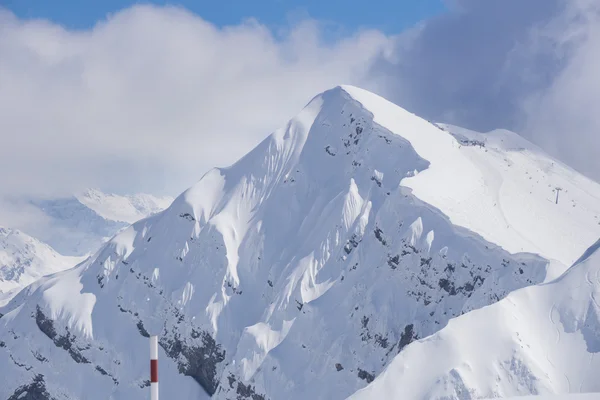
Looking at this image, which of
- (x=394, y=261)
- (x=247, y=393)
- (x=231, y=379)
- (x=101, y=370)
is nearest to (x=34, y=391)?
(x=101, y=370)

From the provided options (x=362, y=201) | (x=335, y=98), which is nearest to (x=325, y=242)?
(x=362, y=201)

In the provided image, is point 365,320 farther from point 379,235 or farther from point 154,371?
point 154,371

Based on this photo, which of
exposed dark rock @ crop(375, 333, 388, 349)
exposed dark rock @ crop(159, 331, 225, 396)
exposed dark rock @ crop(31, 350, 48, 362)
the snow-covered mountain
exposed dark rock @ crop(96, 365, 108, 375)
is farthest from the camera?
exposed dark rock @ crop(31, 350, 48, 362)

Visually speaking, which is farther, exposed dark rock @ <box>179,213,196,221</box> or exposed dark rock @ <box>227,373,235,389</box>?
exposed dark rock @ <box>179,213,196,221</box>

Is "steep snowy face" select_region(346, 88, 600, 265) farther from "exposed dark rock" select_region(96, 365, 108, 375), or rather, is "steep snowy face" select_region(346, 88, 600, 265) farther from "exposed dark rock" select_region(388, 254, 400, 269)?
"exposed dark rock" select_region(96, 365, 108, 375)

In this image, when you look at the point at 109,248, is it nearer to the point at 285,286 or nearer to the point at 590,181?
the point at 285,286

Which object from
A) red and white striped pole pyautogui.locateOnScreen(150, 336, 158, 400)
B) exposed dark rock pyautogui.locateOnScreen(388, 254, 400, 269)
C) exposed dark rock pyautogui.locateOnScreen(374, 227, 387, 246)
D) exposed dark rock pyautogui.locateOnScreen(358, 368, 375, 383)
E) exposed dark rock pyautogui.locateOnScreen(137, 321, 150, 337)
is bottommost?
red and white striped pole pyautogui.locateOnScreen(150, 336, 158, 400)

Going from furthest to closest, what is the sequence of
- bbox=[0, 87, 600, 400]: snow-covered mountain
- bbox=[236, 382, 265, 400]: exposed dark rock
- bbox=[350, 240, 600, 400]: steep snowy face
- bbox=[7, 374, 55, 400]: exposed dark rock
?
bbox=[7, 374, 55, 400]: exposed dark rock
bbox=[236, 382, 265, 400]: exposed dark rock
bbox=[0, 87, 600, 400]: snow-covered mountain
bbox=[350, 240, 600, 400]: steep snowy face

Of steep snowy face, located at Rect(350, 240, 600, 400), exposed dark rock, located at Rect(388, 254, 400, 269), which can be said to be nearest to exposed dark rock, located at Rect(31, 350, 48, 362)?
exposed dark rock, located at Rect(388, 254, 400, 269)
